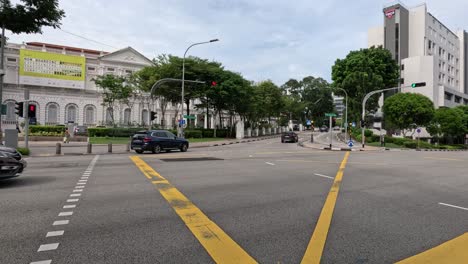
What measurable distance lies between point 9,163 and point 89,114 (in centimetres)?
6100

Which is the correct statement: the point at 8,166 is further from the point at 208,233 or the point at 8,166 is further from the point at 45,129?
the point at 45,129

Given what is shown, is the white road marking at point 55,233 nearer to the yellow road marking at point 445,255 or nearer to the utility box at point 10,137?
the yellow road marking at point 445,255

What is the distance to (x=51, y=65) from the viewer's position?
56.0m

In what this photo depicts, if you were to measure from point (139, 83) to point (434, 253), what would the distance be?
45170 millimetres

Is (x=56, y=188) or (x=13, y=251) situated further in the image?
(x=56, y=188)

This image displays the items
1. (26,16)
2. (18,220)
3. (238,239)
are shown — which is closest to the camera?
(238,239)

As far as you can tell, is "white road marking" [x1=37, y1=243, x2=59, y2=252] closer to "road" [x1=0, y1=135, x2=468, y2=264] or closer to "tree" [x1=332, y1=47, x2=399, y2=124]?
"road" [x1=0, y1=135, x2=468, y2=264]

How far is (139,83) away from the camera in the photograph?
45281 mm

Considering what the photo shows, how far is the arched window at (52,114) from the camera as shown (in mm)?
59719

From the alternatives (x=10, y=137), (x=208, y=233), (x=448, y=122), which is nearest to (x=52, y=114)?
(x=10, y=137)

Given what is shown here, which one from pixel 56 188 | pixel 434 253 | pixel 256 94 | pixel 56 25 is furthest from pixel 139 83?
pixel 434 253

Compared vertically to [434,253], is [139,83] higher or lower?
higher

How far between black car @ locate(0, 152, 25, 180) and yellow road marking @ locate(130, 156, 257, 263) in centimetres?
412

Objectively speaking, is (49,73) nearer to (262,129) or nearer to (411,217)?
(262,129)
